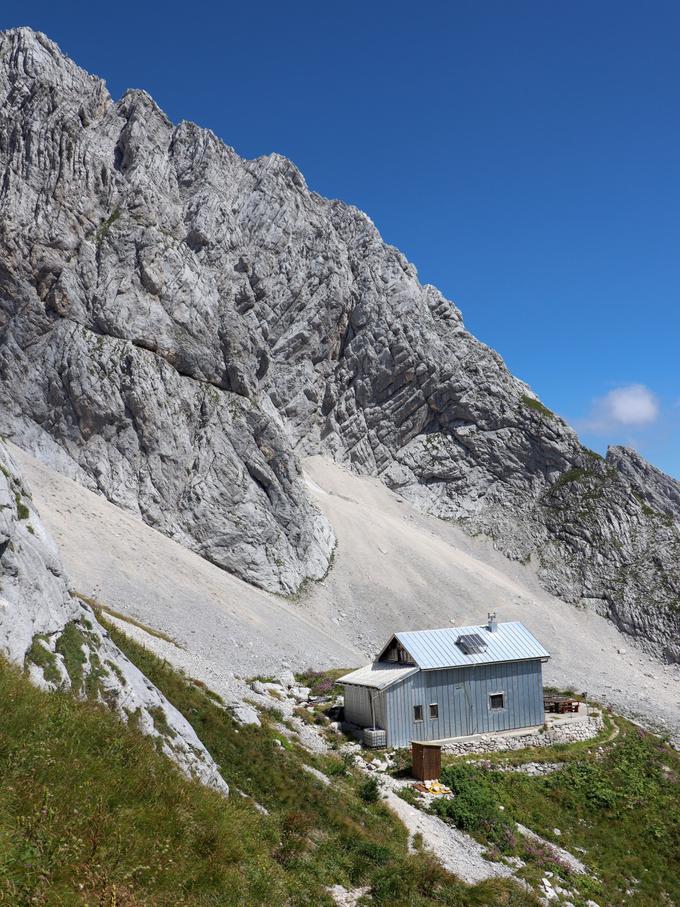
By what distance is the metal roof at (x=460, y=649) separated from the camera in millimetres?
30109

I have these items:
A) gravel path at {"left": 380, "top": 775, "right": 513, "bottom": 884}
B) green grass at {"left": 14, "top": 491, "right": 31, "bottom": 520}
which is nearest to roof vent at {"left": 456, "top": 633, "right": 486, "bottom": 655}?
gravel path at {"left": 380, "top": 775, "right": 513, "bottom": 884}

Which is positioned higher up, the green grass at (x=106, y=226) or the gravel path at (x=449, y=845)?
the green grass at (x=106, y=226)

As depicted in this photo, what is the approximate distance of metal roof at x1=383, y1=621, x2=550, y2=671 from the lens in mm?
30109

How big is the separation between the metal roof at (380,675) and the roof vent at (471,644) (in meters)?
3.32

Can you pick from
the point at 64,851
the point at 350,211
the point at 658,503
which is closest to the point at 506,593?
the point at 658,503

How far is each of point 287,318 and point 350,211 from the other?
27.6 meters

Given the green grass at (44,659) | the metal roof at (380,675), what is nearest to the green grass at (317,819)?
the green grass at (44,659)

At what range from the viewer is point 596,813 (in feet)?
79.1

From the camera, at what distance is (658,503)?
84.1 m

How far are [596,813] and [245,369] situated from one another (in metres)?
57.3

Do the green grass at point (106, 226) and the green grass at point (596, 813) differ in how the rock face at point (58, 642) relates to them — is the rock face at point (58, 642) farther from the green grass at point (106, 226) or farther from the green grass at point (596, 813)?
the green grass at point (106, 226)

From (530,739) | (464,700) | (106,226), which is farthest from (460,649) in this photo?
(106,226)

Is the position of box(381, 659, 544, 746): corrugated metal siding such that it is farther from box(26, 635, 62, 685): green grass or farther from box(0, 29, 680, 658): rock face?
box(0, 29, 680, 658): rock face

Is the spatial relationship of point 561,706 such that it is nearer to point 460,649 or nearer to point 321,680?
point 460,649
